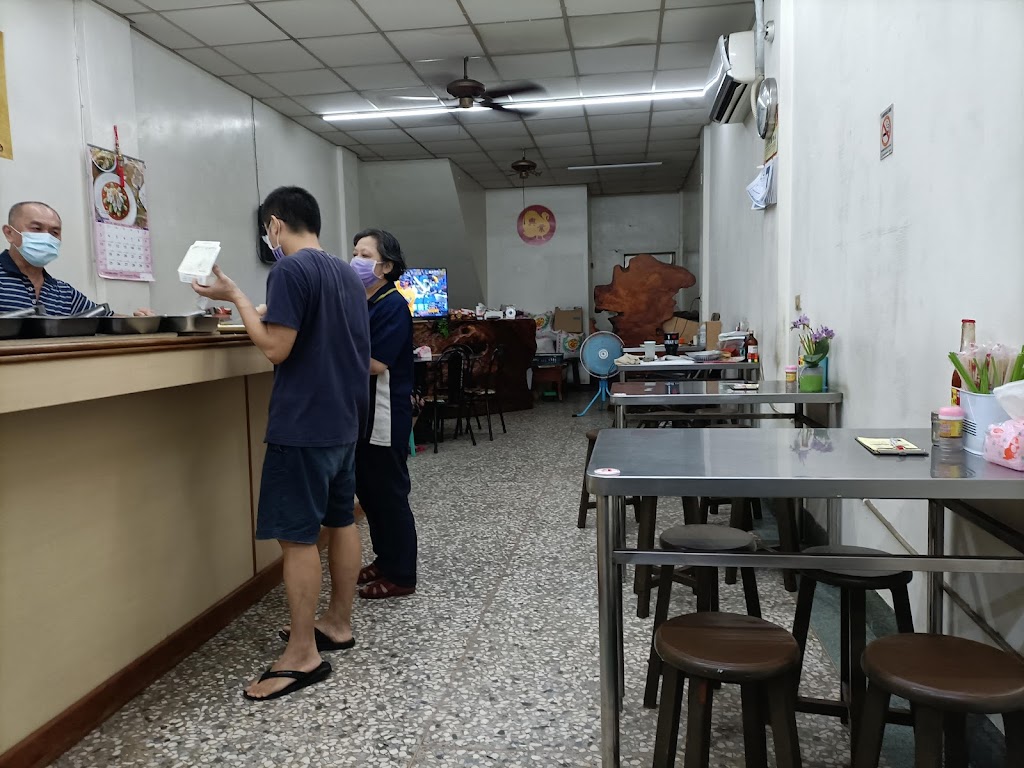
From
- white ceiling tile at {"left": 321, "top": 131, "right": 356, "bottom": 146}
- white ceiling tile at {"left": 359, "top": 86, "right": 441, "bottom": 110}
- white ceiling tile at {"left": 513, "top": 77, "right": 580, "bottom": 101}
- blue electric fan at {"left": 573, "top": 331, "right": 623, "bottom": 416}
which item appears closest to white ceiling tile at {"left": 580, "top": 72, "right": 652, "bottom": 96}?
white ceiling tile at {"left": 513, "top": 77, "right": 580, "bottom": 101}

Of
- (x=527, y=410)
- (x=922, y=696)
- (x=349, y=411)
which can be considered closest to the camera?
(x=922, y=696)

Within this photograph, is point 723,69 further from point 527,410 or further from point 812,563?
point 527,410

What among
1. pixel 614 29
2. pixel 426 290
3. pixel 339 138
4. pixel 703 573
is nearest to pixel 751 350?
pixel 614 29

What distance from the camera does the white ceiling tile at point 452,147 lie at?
25.6 ft

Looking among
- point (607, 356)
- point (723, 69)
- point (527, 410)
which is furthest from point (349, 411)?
point (527, 410)

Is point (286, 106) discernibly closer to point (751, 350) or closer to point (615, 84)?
point (615, 84)

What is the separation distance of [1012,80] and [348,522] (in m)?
2.11

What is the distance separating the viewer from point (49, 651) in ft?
5.71

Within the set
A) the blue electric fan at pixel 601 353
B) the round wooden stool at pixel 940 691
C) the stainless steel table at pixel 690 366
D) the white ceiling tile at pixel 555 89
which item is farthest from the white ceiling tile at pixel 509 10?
the round wooden stool at pixel 940 691

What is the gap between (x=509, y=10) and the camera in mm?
4504

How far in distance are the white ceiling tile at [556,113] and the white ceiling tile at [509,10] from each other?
1.95 meters

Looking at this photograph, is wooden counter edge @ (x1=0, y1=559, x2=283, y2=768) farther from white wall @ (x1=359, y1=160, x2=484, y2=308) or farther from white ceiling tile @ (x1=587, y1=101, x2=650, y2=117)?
white wall @ (x1=359, y1=160, x2=484, y2=308)

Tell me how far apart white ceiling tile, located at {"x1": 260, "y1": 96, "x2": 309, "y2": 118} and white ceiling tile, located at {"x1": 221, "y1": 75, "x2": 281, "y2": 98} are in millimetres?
127

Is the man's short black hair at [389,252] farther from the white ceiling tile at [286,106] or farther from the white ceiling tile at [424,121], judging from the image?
the white ceiling tile at [424,121]
